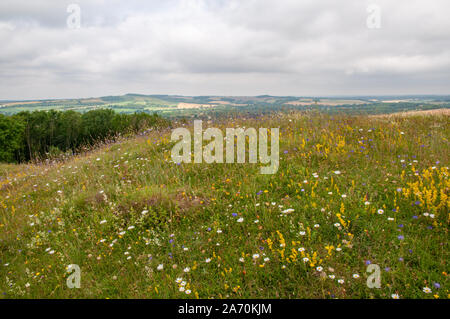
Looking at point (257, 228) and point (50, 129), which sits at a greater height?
point (50, 129)

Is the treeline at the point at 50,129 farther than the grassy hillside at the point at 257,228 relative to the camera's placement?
Yes

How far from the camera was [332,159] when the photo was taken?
5.59m

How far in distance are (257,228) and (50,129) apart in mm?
52264

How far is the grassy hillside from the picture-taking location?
10.0 feet

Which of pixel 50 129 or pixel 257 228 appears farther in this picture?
pixel 50 129

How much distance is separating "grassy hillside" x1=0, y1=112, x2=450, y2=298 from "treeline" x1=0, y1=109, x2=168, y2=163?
119 feet

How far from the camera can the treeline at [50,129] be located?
1588 inches

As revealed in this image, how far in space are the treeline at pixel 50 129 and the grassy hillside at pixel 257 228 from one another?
119 feet

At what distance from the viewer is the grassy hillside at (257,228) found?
3.05 m

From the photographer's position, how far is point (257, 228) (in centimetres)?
394

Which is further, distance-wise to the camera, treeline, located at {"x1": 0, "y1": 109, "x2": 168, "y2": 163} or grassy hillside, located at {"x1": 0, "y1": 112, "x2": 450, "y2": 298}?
treeline, located at {"x1": 0, "y1": 109, "x2": 168, "y2": 163}
